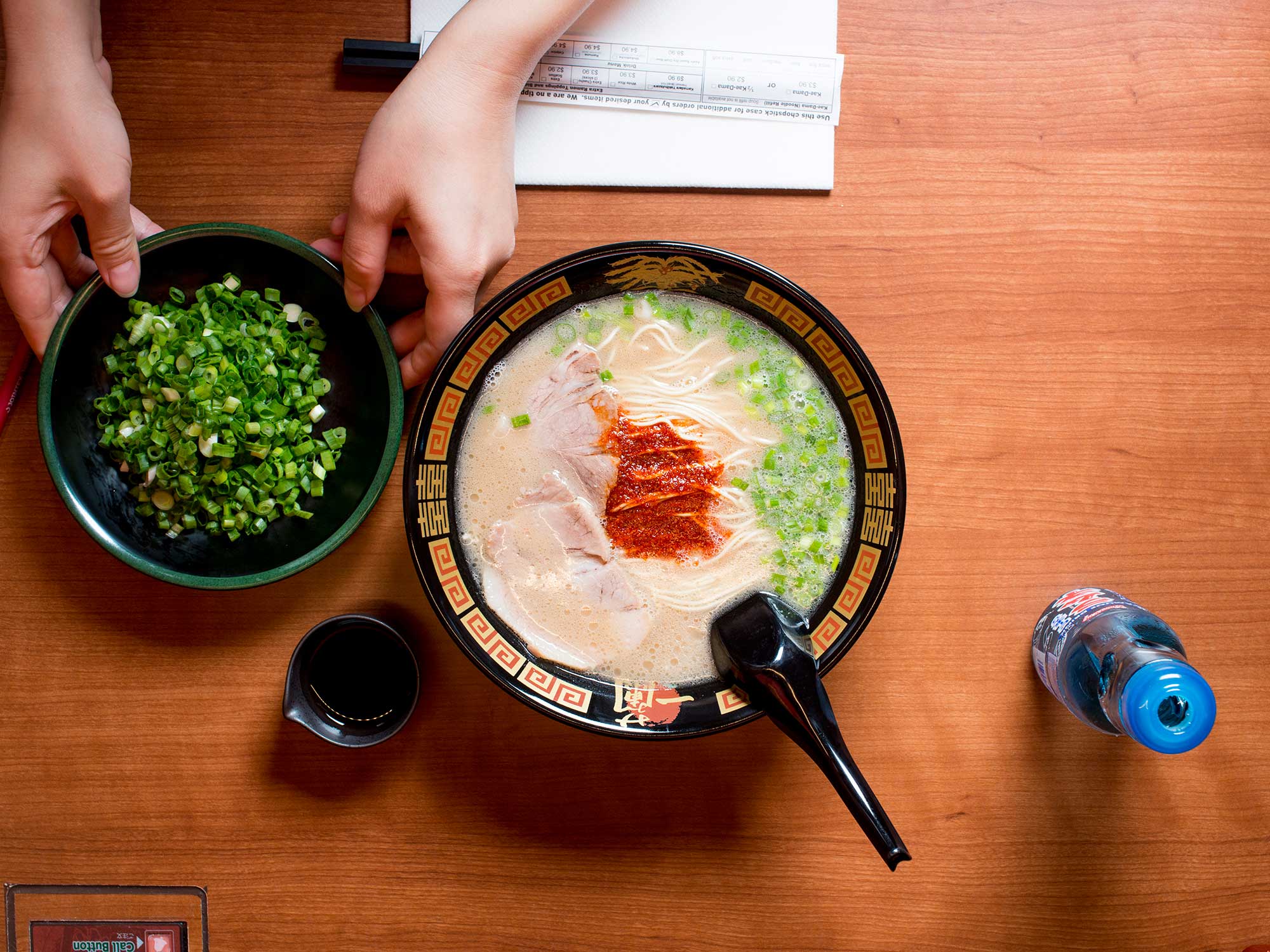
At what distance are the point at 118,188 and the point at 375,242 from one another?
0.43 metres

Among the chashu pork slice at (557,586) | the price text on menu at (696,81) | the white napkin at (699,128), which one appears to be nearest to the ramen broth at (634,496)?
the chashu pork slice at (557,586)

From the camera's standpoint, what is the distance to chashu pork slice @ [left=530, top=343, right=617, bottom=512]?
4.92ft

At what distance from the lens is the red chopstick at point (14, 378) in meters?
1.54

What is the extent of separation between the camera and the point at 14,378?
155 cm

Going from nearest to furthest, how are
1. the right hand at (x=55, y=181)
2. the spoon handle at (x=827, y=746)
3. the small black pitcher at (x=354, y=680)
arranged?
the spoon handle at (x=827, y=746) → the right hand at (x=55, y=181) → the small black pitcher at (x=354, y=680)

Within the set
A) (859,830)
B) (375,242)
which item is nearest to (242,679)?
(375,242)

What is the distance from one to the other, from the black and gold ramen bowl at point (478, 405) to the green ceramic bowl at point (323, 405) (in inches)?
4.3

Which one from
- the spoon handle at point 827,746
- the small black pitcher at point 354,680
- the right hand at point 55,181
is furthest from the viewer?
the small black pitcher at point 354,680

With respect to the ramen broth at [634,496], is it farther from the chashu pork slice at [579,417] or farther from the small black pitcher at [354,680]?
the small black pitcher at [354,680]

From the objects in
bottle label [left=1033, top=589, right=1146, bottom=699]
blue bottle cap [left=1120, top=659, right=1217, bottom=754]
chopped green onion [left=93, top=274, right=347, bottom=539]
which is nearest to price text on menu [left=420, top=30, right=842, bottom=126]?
chopped green onion [left=93, top=274, right=347, bottom=539]

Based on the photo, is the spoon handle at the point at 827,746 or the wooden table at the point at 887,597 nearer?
the spoon handle at the point at 827,746

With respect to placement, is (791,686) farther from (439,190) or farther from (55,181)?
(55,181)

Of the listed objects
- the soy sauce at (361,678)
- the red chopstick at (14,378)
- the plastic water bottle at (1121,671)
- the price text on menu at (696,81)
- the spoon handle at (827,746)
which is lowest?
the soy sauce at (361,678)

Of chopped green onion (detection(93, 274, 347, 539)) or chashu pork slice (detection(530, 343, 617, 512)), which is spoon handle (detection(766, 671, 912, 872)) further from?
chopped green onion (detection(93, 274, 347, 539))
